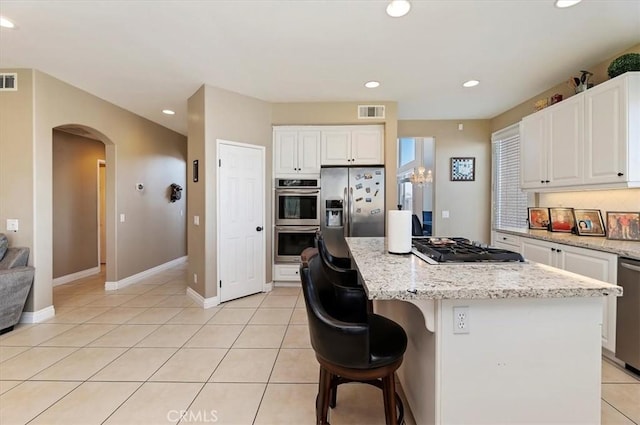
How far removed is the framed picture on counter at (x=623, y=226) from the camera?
2564 millimetres

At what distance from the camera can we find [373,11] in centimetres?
221

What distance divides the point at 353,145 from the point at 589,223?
9.43ft

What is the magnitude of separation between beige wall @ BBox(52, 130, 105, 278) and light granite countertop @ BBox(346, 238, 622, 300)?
5.34 m

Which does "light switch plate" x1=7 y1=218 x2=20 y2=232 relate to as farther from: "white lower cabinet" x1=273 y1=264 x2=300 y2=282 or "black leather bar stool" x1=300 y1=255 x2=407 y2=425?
"black leather bar stool" x1=300 y1=255 x2=407 y2=425

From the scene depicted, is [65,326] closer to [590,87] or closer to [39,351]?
[39,351]

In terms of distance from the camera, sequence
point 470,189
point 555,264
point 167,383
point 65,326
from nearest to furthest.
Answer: point 167,383
point 555,264
point 65,326
point 470,189

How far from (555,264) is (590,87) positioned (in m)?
1.86

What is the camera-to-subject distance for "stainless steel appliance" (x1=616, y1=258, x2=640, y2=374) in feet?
6.80

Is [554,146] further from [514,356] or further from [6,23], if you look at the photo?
[6,23]

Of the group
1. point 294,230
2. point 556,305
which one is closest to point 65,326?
point 294,230

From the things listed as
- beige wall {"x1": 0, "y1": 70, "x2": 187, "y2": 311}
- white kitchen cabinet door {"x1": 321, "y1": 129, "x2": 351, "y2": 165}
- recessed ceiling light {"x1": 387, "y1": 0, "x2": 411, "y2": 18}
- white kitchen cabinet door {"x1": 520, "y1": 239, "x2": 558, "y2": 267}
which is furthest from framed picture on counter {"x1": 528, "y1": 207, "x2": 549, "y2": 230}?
beige wall {"x1": 0, "y1": 70, "x2": 187, "y2": 311}

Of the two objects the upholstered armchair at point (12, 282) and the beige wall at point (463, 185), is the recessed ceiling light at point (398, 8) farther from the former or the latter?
the upholstered armchair at point (12, 282)

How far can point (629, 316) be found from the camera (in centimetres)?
212

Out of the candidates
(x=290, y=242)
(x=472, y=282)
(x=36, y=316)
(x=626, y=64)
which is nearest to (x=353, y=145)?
(x=290, y=242)
